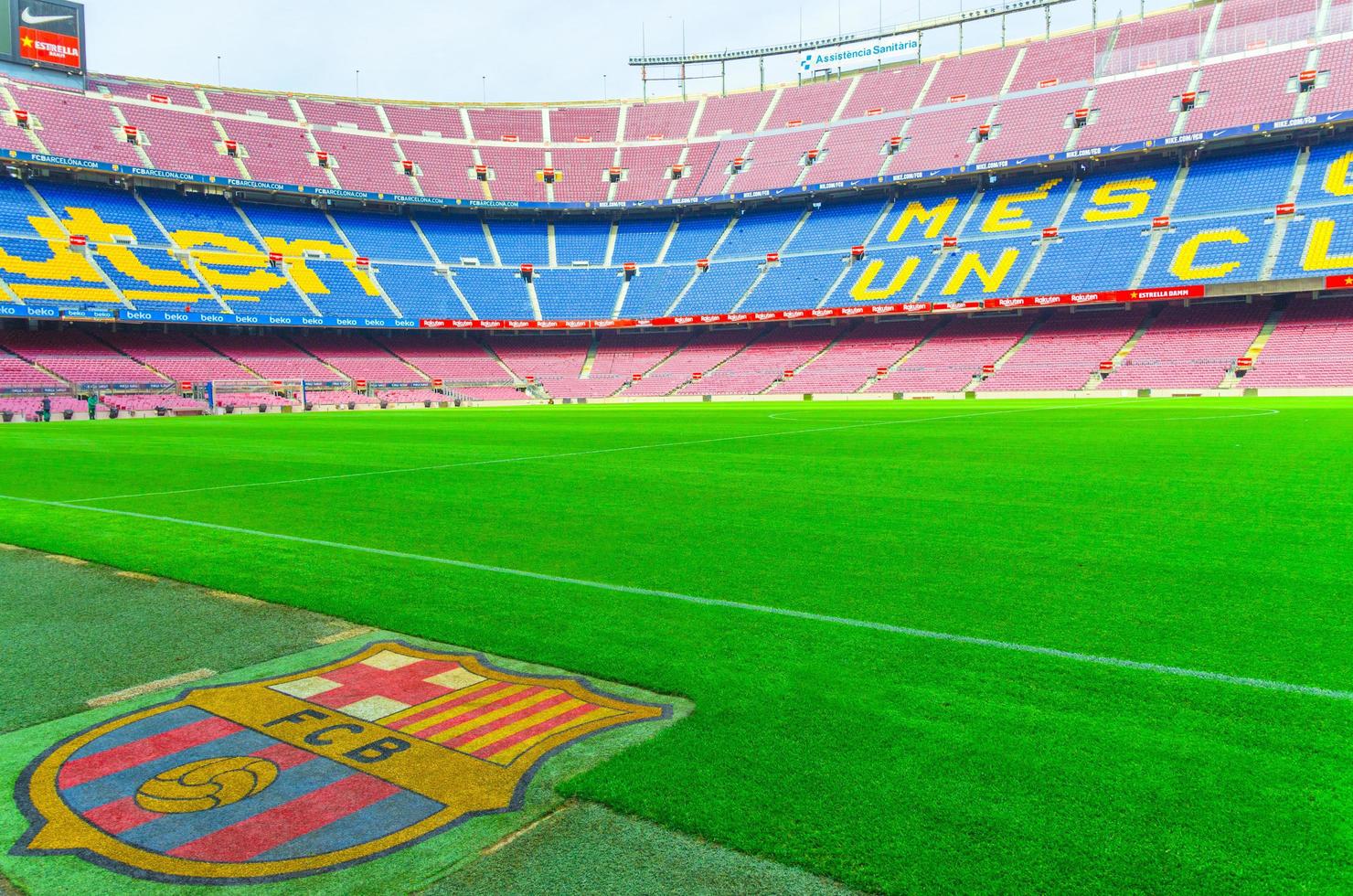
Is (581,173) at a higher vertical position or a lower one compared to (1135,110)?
lower

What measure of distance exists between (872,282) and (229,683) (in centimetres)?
5351

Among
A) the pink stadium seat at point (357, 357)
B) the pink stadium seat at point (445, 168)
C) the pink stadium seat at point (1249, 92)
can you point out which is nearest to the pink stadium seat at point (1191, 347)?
the pink stadium seat at point (1249, 92)

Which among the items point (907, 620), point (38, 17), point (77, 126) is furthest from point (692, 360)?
point (907, 620)

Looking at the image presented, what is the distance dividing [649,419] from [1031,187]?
134ft

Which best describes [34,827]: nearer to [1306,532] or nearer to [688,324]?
[1306,532]

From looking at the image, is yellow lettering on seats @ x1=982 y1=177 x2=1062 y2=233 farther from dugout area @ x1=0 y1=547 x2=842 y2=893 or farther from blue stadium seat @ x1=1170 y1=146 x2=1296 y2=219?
dugout area @ x1=0 y1=547 x2=842 y2=893

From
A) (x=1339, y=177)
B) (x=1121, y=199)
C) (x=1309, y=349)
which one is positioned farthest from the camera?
(x=1121, y=199)

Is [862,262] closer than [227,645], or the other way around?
[227,645]

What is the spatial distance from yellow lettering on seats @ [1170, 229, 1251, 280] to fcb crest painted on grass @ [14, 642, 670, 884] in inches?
1989

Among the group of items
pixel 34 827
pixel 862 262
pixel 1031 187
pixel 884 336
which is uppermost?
pixel 1031 187

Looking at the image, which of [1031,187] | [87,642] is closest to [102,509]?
[87,642]

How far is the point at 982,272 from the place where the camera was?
51062 mm

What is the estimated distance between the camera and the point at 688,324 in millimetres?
59125

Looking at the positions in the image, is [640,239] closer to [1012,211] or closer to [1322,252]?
[1012,211]
